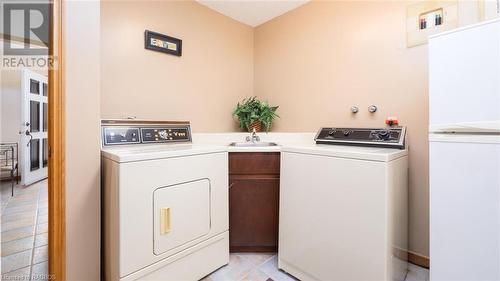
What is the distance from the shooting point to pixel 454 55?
42.4 inches

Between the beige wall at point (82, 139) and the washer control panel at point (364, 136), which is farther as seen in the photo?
the washer control panel at point (364, 136)

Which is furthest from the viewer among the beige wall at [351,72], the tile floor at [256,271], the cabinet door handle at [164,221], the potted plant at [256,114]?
the potted plant at [256,114]

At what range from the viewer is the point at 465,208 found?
103 cm

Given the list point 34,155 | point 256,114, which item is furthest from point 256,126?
point 34,155

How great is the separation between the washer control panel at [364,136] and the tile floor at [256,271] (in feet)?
3.04

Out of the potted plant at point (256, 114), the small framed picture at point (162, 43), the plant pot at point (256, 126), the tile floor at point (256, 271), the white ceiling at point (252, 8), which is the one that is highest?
the white ceiling at point (252, 8)

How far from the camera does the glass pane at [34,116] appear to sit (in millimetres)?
2035

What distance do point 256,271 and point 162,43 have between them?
6.92 feet

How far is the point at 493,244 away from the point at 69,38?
2.28m

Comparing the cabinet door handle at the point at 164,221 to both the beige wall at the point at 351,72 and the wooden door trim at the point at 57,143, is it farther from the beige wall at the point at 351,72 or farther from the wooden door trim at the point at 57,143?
the beige wall at the point at 351,72

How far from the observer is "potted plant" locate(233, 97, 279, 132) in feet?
8.07

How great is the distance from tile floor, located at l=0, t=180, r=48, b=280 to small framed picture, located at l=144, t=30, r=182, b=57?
153cm

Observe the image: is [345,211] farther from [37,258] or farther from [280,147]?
[37,258]

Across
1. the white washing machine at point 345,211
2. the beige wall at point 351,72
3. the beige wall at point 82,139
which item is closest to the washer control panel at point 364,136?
the white washing machine at point 345,211
